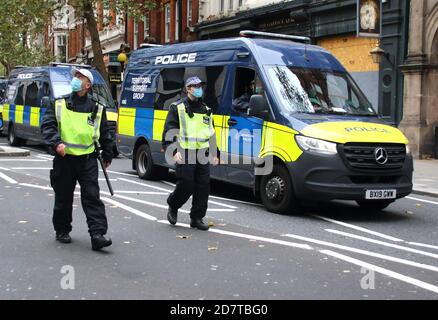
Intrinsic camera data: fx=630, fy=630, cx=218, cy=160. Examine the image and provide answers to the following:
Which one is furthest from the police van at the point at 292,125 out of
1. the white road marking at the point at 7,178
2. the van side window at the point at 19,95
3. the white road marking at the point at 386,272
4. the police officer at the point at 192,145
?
the van side window at the point at 19,95

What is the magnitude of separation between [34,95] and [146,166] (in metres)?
8.20

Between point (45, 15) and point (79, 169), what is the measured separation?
2224cm

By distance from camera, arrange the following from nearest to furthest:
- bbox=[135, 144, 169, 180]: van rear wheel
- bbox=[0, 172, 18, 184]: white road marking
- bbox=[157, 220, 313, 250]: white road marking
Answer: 1. bbox=[157, 220, 313, 250]: white road marking
2. bbox=[0, 172, 18, 184]: white road marking
3. bbox=[135, 144, 169, 180]: van rear wheel

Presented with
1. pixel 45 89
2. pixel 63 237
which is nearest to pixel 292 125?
pixel 63 237

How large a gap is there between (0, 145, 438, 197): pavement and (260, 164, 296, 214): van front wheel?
4.01m

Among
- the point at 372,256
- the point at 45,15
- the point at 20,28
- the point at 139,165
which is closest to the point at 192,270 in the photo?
the point at 372,256

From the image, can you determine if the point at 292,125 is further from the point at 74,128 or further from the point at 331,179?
the point at 74,128

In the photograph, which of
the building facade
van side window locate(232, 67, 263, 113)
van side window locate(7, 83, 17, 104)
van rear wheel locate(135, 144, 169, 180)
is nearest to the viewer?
van side window locate(232, 67, 263, 113)

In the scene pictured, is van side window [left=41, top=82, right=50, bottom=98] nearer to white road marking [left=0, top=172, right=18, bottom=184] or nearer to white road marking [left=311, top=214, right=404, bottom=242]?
white road marking [left=0, top=172, right=18, bottom=184]

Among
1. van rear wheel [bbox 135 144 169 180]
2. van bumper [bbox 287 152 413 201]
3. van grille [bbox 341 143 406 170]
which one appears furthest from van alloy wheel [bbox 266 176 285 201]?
van rear wheel [bbox 135 144 169 180]

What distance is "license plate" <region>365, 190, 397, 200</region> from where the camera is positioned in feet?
26.9

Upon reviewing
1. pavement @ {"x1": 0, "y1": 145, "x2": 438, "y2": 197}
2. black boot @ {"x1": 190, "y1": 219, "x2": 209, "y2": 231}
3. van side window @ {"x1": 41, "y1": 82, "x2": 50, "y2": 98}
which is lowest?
pavement @ {"x1": 0, "y1": 145, "x2": 438, "y2": 197}

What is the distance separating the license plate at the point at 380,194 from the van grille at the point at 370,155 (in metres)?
0.30

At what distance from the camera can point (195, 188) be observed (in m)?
7.53
